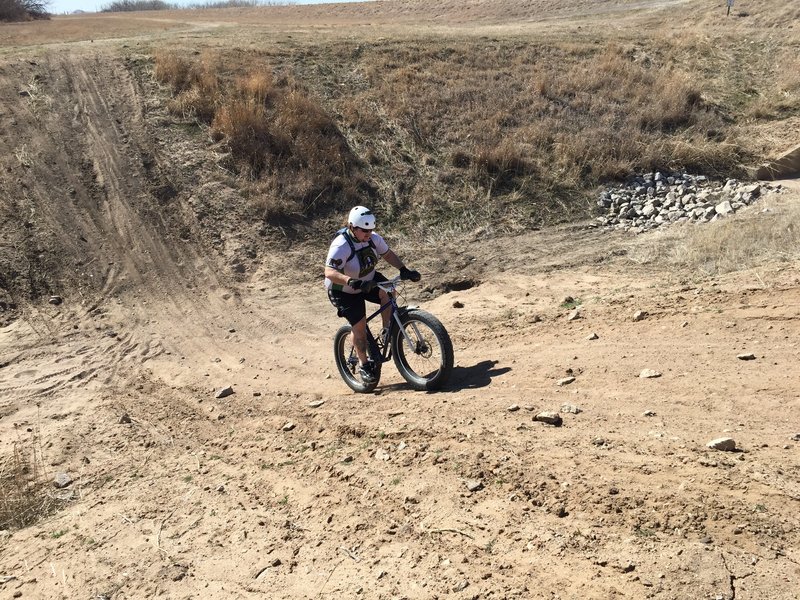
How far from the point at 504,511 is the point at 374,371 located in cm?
322

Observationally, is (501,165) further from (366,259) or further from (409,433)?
(409,433)

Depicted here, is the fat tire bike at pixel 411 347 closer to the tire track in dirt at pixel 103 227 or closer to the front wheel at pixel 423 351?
the front wheel at pixel 423 351

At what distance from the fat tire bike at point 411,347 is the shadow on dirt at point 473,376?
209 millimetres

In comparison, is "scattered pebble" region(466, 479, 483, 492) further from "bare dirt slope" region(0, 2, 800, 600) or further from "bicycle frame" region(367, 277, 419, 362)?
"bicycle frame" region(367, 277, 419, 362)

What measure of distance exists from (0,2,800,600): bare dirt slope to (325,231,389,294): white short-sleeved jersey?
138 centimetres

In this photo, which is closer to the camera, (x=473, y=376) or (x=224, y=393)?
(x=473, y=376)

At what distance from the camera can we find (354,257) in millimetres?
7391

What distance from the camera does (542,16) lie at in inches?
1367

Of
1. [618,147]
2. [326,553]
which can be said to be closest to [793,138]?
[618,147]

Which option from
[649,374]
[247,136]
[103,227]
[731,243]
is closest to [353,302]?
[649,374]

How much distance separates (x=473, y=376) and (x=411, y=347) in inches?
31.5

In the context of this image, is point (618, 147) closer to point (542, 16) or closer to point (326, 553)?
point (326, 553)

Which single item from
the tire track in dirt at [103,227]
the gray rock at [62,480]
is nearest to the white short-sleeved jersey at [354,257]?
the gray rock at [62,480]

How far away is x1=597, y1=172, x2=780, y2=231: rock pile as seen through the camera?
14320mm
